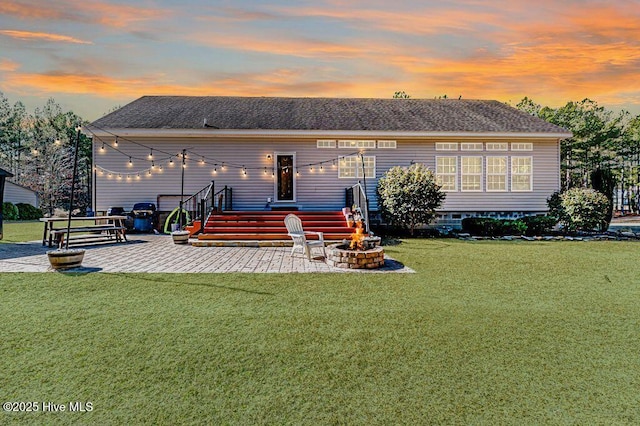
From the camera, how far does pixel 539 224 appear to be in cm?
1275

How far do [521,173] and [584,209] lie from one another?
2.80 m

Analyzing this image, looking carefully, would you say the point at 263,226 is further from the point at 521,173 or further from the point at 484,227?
the point at 521,173

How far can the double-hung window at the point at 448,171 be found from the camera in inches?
558

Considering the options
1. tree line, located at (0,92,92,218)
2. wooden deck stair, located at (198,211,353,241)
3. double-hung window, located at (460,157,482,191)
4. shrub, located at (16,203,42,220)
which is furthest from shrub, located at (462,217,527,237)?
shrub, located at (16,203,42,220)

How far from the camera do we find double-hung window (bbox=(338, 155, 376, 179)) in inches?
551

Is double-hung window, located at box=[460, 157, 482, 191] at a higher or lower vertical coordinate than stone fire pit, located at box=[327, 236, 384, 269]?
higher

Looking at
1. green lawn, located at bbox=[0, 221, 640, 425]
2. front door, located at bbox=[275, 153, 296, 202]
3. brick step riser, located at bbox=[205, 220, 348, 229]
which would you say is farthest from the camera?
front door, located at bbox=[275, 153, 296, 202]

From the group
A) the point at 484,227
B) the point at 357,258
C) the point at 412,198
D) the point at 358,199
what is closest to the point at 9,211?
the point at 358,199

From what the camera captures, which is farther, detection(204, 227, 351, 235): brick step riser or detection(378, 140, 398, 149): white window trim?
detection(378, 140, 398, 149): white window trim

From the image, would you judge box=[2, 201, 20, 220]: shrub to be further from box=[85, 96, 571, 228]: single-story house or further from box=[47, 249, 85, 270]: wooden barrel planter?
box=[47, 249, 85, 270]: wooden barrel planter

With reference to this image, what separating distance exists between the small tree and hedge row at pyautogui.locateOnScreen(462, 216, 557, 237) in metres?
2.16

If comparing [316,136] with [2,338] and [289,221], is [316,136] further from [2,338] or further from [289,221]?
[2,338]

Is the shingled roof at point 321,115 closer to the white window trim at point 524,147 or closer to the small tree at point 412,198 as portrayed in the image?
the white window trim at point 524,147

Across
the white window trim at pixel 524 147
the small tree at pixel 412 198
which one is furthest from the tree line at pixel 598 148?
the small tree at pixel 412 198
